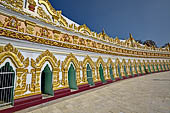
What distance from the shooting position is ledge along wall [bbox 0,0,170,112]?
204 inches

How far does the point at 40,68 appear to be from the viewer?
6.14m

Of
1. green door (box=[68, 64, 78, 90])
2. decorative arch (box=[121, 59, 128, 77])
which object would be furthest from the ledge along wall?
decorative arch (box=[121, 59, 128, 77])

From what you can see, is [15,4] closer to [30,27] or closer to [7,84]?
[30,27]

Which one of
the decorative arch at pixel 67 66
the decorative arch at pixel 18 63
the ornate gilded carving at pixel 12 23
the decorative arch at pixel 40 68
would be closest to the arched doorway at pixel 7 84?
the decorative arch at pixel 18 63

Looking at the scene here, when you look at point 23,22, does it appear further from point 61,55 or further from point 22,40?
point 61,55

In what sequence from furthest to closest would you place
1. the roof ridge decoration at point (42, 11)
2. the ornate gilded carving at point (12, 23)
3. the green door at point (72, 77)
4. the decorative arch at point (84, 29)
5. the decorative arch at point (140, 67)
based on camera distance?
the decorative arch at point (140, 67)
the decorative arch at point (84, 29)
the green door at point (72, 77)
the roof ridge decoration at point (42, 11)
the ornate gilded carving at point (12, 23)

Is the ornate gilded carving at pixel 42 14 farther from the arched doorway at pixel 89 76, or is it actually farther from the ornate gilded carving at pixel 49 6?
the arched doorway at pixel 89 76

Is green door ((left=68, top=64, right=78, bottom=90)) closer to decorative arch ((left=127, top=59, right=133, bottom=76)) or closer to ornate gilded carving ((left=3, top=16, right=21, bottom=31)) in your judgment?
ornate gilded carving ((left=3, top=16, right=21, bottom=31))

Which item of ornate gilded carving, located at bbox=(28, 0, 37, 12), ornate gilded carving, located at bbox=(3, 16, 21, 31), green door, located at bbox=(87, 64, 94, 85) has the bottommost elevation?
green door, located at bbox=(87, 64, 94, 85)

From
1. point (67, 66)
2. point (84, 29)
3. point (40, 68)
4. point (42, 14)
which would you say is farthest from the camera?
point (84, 29)

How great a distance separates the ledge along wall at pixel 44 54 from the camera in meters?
5.19

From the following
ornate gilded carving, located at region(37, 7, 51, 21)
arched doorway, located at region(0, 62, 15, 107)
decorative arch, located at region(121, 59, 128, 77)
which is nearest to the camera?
arched doorway, located at region(0, 62, 15, 107)

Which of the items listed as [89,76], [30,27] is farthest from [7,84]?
[89,76]

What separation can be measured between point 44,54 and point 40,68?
3.22 feet
